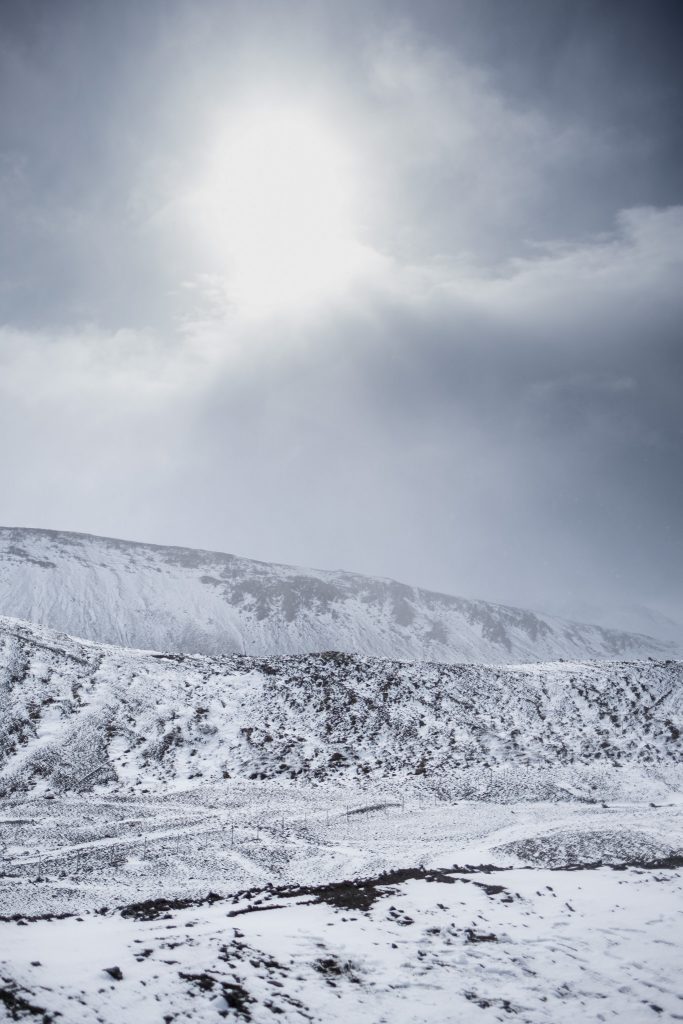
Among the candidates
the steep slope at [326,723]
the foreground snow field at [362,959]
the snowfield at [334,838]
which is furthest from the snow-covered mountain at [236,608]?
the foreground snow field at [362,959]

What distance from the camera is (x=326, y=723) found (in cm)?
3694

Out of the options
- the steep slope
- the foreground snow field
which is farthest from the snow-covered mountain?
the foreground snow field

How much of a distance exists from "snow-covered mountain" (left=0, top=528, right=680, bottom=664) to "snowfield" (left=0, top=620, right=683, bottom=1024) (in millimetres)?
68857

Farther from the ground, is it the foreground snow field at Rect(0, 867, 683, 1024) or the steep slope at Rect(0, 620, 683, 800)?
the foreground snow field at Rect(0, 867, 683, 1024)

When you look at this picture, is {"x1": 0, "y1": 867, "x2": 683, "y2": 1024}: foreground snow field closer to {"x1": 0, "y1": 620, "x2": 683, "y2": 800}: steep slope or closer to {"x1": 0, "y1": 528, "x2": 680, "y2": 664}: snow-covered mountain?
{"x1": 0, "y1": 620, "x2": 683, "y2": 800}: steep slope

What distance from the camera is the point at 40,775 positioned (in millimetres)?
28609

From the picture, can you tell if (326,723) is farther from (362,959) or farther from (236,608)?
(236,608)

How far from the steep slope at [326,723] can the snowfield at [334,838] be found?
16 centimetres

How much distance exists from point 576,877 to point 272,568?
130 meters

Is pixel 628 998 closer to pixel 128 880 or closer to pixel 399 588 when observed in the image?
pixel 128 880

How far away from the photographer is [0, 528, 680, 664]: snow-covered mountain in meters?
110

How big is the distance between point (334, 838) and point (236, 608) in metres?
103

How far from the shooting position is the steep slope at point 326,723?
3102 cm

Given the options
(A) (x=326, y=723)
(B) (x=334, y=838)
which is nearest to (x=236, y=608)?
(A) (x=326, y=723)
